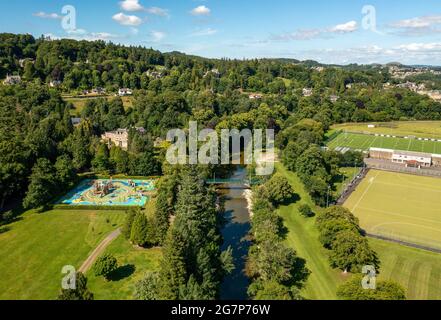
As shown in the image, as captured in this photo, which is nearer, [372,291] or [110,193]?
[372,291]

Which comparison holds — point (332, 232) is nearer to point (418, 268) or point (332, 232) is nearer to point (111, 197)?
point (418, 268)

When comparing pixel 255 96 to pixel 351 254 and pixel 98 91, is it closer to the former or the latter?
pixel 98 91

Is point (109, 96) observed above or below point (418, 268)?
above

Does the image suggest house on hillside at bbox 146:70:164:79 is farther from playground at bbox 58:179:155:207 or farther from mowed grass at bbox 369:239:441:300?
mowed grass at bbox 369:239:441:300

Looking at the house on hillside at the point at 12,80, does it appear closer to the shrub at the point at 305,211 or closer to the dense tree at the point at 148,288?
the shrub at the point at 305,211

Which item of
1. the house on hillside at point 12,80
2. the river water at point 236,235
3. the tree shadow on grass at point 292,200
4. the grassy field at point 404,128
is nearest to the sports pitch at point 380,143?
the grassy field at point 404,128

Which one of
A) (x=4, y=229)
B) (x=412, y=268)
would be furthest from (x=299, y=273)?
(x=4, y=229)
